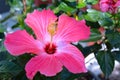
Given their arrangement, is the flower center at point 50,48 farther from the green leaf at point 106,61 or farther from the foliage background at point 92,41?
the green leaf at point 106,61

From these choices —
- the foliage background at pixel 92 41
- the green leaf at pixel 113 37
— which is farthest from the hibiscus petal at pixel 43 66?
the green leaf at pixel 113 37

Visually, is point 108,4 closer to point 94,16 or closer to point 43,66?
point 94,16

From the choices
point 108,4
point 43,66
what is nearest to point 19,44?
point 43,66

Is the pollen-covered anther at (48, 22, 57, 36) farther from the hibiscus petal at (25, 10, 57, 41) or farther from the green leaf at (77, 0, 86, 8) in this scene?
the green leaf at (77, 0, 86, 8)

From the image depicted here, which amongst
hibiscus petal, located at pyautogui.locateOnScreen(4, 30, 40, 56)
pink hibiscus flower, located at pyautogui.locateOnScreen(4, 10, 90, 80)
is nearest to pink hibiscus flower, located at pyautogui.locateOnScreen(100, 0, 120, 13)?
pink hibiscus flower, located at pyautogui.locateOnScreen(4, 10, 90, 80)

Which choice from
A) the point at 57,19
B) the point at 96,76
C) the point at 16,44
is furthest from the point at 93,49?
the point at 96,76

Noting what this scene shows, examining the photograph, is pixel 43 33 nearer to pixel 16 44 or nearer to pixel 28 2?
pixel 16 44

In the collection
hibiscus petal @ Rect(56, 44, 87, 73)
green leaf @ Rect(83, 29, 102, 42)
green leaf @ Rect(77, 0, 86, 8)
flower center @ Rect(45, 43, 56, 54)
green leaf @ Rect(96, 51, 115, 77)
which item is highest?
green leaf @ Rect(77, 0, 86, 8)
